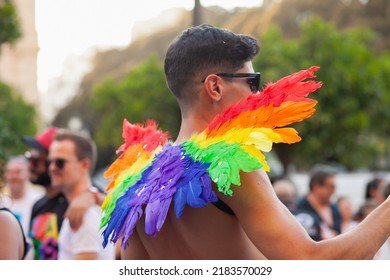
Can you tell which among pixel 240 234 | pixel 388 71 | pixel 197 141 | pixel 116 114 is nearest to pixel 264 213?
pixel 240 234

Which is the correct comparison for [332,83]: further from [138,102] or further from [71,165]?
[71,165]

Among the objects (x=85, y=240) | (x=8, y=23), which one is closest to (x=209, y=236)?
(x=85, y=240)

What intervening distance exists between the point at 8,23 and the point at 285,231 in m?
11.9

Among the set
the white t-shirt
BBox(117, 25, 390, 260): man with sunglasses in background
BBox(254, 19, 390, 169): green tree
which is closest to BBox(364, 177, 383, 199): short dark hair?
the white t-shirt

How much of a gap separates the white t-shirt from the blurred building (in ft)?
33.2

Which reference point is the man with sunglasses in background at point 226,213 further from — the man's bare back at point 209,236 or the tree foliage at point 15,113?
the tree foliage at point 15,113

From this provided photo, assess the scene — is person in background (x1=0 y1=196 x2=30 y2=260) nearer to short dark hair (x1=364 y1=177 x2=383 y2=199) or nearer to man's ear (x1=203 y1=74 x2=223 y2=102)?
man's ear (x1=203 y1=74 x2=223 y2=102)

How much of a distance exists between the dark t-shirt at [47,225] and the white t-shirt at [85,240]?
27 centimetres

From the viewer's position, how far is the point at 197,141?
2.40 m

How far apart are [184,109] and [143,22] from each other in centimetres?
3695

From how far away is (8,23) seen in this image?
13.3 m

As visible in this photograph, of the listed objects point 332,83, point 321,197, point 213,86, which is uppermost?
point 213,86

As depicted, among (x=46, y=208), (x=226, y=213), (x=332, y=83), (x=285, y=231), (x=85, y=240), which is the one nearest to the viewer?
(x=285, y=231)
